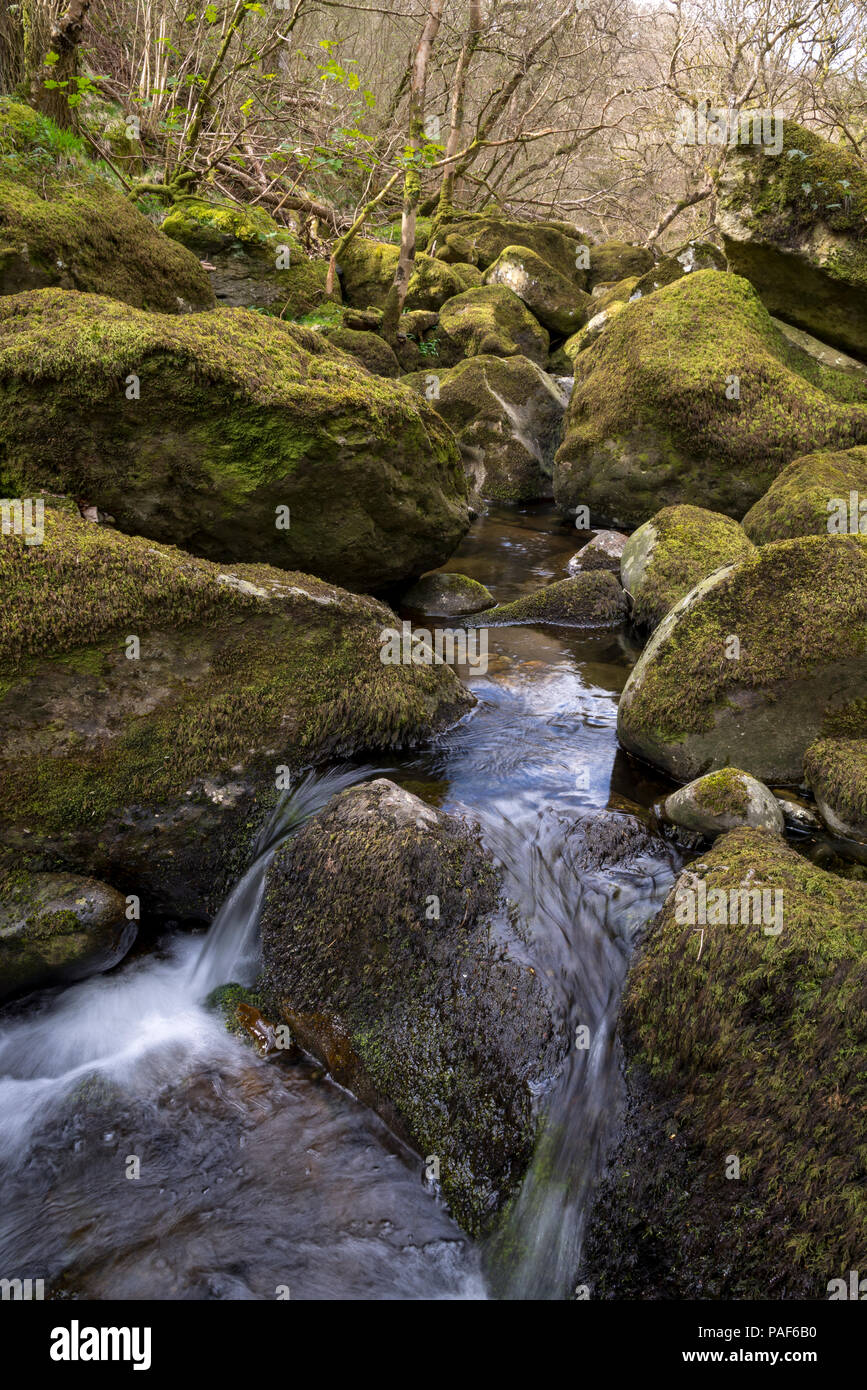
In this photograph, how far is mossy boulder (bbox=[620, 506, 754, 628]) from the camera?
6.71 meters

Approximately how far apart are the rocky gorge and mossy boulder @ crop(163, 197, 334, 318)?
3371 millimetres

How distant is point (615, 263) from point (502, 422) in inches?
396

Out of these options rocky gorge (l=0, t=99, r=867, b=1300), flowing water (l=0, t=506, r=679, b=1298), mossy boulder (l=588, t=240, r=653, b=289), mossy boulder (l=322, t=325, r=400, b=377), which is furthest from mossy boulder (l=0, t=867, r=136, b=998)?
mossy boulder (l=588, t=240, r=653, b=289)

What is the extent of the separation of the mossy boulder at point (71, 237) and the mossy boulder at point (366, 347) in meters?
4.45

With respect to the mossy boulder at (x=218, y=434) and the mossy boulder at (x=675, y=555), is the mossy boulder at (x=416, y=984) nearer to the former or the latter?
the mossy boulder at (x=218, y=434)

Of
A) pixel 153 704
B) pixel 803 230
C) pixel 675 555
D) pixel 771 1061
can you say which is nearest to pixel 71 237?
pixel 153 704

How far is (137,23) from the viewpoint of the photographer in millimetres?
11156

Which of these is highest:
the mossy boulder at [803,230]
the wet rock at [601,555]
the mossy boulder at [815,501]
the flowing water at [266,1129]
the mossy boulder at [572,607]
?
the mossy boulder at [803,230]

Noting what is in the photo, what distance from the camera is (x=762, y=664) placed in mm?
4594

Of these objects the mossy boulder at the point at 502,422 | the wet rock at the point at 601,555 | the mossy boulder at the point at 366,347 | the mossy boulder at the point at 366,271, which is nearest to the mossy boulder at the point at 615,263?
the mossy boulder at the point at 366,271

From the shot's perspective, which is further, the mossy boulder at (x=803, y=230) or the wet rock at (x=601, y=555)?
the mossy boulder at (x=803, y=230)

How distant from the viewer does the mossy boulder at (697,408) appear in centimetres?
836

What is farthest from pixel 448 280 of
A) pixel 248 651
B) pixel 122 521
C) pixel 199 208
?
pixel 248 651

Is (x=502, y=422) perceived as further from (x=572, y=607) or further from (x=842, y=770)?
(x=842, y=770)
